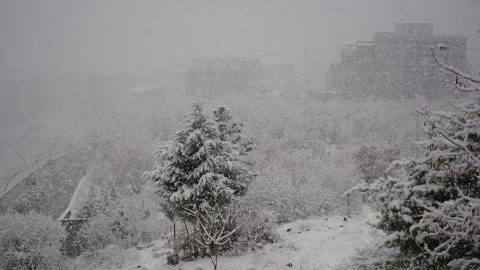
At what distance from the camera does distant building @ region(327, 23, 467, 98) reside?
45062 mm

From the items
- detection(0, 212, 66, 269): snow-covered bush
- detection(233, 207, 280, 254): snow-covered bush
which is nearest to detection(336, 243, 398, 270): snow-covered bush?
detection(233, 207, 280, 254): snow-covered bush

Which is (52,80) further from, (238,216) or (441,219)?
(441,219)

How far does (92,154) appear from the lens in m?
43.3

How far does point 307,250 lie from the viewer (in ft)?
30.6

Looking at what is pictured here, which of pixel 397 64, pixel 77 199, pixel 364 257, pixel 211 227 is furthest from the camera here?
pixel 397 64

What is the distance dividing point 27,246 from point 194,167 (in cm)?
1066

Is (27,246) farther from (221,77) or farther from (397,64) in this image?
(221,77)

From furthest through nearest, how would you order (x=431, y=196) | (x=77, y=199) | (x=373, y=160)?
1. (x=77, y=199)
2. (x=373, y=160)
3. (x=431, y=196)

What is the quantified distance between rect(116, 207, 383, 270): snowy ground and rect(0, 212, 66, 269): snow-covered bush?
634 cm

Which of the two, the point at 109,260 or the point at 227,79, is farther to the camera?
the point at 227,79

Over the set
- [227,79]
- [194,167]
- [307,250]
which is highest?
[227,79]

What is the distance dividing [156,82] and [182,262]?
8743 cm

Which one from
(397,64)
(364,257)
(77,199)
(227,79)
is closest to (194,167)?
(364,257)

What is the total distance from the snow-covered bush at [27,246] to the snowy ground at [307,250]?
20.8 ft
